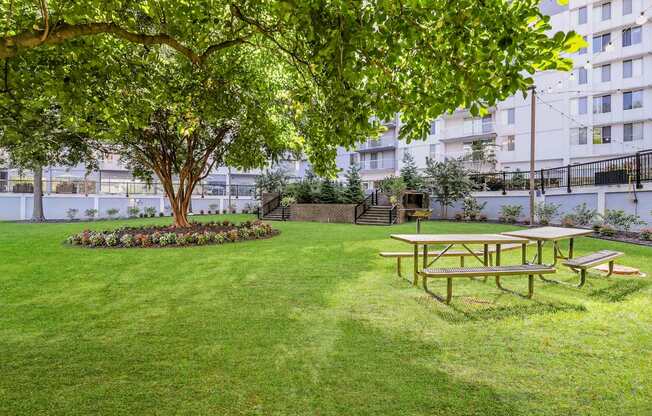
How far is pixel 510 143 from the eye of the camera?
103 feet

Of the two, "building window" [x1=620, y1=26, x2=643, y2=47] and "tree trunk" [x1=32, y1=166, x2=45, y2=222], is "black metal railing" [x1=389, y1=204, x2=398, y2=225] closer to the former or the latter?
"building window" [x1=620, y1=26, x2=643, y2=47]

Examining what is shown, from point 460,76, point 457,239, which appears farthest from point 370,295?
point 460,76

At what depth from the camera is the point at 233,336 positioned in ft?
13.2

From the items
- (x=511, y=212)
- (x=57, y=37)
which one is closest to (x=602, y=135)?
(x=511, y=212)

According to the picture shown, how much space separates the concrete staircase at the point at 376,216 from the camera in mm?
21281

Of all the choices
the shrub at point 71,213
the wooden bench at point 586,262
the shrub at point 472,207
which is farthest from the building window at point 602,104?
the shrub at point 71,213

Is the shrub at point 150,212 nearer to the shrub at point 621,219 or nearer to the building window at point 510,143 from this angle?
the shrub at point 621,219

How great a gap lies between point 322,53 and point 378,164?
38.0 m

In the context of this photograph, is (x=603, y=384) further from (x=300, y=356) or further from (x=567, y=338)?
(x=300, y=356)

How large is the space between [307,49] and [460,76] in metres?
2.54

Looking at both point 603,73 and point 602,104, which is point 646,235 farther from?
point 603,73

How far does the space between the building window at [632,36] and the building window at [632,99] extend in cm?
368

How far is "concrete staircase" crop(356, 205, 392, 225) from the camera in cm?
2128

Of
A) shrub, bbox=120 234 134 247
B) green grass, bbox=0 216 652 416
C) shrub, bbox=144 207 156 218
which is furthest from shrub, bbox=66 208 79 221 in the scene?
green grass, bbox=0 216 652 416
